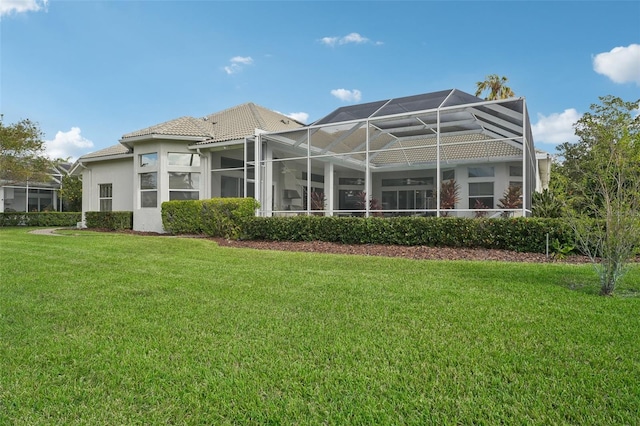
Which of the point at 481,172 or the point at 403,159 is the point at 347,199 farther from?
the point at 481,172

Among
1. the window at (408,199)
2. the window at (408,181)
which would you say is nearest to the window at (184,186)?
the window at (408,199)

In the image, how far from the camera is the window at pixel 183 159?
1655 cm

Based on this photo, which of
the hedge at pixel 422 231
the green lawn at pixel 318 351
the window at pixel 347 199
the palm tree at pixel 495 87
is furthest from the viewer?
the palm tree at pixel 495 87

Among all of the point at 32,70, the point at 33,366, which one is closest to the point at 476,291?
the point at 33,366

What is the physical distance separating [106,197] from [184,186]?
619 cm

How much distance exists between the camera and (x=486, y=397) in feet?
7.74

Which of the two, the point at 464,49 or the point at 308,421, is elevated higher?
the point at 464,49

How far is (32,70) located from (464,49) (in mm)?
14277

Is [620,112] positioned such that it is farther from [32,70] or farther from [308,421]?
[32,70]

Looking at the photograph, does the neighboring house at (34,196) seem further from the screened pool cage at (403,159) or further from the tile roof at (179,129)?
the screened pool cage at (403,159)

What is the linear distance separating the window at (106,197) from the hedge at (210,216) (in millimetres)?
5904

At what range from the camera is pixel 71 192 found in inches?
1161

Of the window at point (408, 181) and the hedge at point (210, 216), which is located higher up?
the window at point (408, 181)

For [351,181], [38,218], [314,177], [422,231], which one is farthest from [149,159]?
[38,218]
